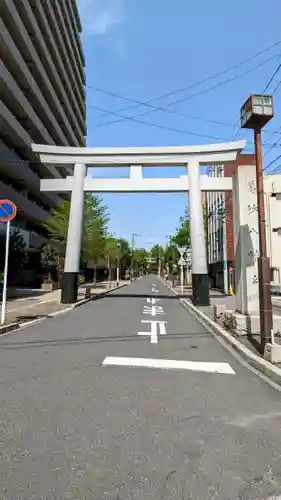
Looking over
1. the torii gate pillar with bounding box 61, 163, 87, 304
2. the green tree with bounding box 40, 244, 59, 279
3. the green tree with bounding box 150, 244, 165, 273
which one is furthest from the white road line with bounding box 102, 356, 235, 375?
the green tree with bounding box 150, 244, 165, 273

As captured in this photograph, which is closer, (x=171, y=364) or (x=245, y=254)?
(x=171, y=364)

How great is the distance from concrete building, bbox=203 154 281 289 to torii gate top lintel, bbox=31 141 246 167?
12.9ft

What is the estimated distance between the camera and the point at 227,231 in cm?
3456

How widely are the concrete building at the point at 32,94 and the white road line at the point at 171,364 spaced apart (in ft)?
80.5

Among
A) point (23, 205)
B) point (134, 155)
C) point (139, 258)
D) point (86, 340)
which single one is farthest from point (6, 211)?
point (139, 258)

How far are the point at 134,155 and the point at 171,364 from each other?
15.6 metres

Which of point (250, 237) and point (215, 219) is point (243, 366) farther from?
point (215, 219)

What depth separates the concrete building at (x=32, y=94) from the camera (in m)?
33.2

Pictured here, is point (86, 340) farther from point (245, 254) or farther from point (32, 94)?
point (32, 94)

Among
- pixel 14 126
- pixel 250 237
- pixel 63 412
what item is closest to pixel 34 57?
pixel 14 126

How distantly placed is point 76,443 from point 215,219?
3733 cm

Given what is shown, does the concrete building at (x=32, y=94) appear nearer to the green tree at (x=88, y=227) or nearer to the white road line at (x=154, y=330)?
the green tree at (x=88, y=227)

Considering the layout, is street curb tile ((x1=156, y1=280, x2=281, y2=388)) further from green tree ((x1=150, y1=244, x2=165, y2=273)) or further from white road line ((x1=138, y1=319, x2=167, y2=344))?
green tree ((x1=150, y1=244, x2=165, y2=273))

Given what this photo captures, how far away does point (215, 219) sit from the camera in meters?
39.8
